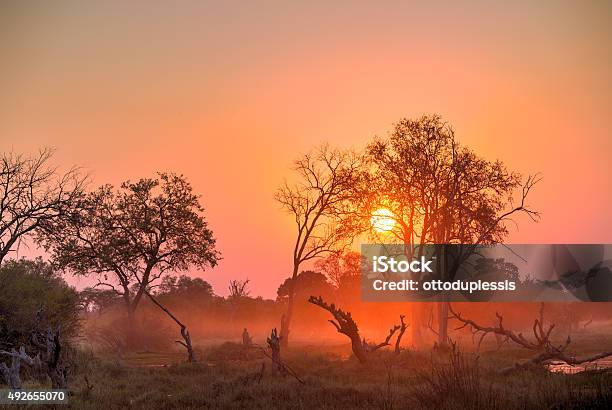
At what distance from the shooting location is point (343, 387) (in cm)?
1906

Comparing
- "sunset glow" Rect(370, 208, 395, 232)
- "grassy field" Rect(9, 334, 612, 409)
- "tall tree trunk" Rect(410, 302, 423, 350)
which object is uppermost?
"sunset glow" Rect(370, 208, 395, 232)

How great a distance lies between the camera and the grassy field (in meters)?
13.9

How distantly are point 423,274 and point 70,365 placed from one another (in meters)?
26.3

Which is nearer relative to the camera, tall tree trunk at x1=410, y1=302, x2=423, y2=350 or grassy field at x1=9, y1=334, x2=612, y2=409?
grassy field at x1=9, y1=334, x2=612, y2=409

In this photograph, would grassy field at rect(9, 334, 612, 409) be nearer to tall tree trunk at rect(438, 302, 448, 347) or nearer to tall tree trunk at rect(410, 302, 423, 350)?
tall tree trunk at rect(438, 302, 448, 347)

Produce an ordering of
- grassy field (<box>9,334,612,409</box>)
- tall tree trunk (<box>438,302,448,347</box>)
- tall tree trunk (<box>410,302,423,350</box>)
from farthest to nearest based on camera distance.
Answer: tall tree trunk (<box>410,302,423,350</box>), tall tree trunk (<box>438,302,448,347</box>), grassy field (<box>9,334,612,409</box>)

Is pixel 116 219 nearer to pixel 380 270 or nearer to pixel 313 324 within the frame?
pixel 380 270

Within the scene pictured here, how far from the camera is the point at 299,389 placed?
1884cm

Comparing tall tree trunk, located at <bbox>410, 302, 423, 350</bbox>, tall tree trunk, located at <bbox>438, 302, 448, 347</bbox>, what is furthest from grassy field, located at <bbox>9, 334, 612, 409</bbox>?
tall tree trunk, located at <bbox>410, 302, 423, 350</bbox>

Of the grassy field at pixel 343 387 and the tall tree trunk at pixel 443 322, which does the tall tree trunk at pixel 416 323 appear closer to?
the tall tree trunk at pixel 443 322

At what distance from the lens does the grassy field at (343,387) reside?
13.9m

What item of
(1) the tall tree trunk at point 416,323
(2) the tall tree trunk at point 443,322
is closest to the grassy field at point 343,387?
(2) the tall tree trunk at point 443,322

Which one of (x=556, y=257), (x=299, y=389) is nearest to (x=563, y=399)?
(x=299, y=389)

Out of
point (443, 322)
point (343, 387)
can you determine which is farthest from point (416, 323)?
point (343, 387)
